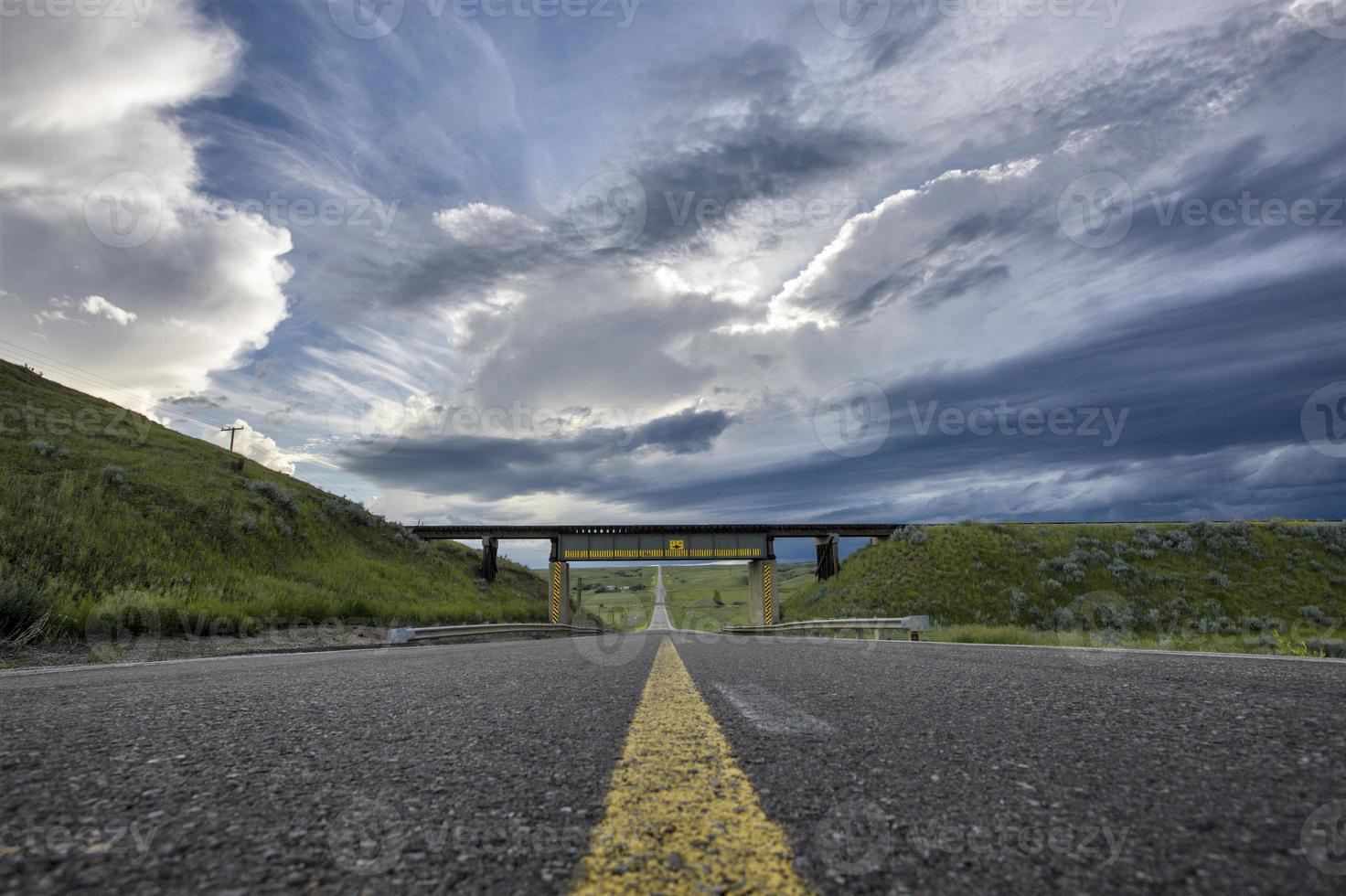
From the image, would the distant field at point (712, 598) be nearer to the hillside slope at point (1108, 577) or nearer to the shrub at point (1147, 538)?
the hillside slope at point (1108, 577)

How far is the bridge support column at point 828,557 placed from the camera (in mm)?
41844

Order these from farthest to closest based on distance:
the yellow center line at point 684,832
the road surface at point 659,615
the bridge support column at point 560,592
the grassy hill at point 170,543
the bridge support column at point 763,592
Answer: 1. the road surface at point 659,615
2. the bridge support column at point 763,592
3. the bridge support column at point 560,592
4. the grassy hill at point 170,543
5. the yellow center line at point 684,832

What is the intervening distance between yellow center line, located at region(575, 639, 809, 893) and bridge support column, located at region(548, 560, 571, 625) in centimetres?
3823

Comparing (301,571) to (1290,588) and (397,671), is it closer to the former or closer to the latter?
(397,671)

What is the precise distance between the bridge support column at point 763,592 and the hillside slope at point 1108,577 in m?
2.48

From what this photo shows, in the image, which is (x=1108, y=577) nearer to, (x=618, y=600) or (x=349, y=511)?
(x=349, y=511)

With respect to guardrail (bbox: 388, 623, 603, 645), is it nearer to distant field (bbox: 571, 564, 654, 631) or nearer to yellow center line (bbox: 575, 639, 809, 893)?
yellow center line (bbox: 575, 639, 809, 893)

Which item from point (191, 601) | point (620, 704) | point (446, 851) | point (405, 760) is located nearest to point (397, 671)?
point (620, 704)

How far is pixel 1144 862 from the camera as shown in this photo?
146 cm

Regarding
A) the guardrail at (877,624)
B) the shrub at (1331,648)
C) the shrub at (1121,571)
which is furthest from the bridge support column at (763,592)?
the shrub at (1331,648)

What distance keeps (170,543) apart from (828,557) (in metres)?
35.1

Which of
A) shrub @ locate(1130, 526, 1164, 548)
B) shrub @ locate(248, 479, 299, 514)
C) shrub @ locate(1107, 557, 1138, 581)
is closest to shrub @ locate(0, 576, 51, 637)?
shrub @ locate(248, 479, 299, 514)

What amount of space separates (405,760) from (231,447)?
A: 54551 mm

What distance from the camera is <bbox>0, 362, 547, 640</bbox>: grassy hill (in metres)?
11.9
